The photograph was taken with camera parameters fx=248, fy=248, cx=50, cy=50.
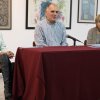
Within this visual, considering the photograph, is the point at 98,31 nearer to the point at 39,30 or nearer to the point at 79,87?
the point at 39,30

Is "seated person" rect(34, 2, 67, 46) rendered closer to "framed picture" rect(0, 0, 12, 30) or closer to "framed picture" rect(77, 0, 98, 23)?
"framed picture" rect(0, 0, 12, 30)

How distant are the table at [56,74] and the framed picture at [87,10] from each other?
311 centimetres

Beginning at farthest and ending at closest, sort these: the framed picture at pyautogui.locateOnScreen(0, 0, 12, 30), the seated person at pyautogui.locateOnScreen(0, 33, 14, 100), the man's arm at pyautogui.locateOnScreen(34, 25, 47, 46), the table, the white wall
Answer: the white wall
the framed picture at pyautogui.locateOnScreen(0, 0, 12, 30)
the man's arm at pyautogui.locateOnScreen(34, 25, 47, 46)
the seated person at pyautogui.locateOnScreen(0, 33, 14, 100)
the table

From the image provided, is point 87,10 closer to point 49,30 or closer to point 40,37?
point 49,30

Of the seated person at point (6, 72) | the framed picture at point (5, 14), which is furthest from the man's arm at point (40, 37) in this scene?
the framed picture at point (5, 14)

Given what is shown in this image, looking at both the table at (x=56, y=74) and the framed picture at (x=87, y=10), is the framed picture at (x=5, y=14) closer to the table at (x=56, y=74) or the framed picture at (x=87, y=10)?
the framed picture at (x=87, y=10)

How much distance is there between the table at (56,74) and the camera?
2.24 meters

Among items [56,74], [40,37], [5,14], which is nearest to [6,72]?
[56,74]

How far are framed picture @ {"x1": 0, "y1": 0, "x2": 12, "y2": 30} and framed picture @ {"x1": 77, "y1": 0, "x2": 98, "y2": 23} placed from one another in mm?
1630

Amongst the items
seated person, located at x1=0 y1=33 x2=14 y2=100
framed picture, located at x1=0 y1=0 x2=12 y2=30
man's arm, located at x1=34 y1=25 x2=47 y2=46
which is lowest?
seated person, located at x1=0 y1=33 x2=14 y2=100

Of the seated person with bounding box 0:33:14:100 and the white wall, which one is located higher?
the white wall

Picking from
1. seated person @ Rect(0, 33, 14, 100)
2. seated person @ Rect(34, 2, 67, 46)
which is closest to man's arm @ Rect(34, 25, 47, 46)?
seated person @ Rect(34, 2, 67, 46)

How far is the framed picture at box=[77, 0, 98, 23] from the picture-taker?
5.49 metres

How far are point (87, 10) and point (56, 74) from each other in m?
3.57
